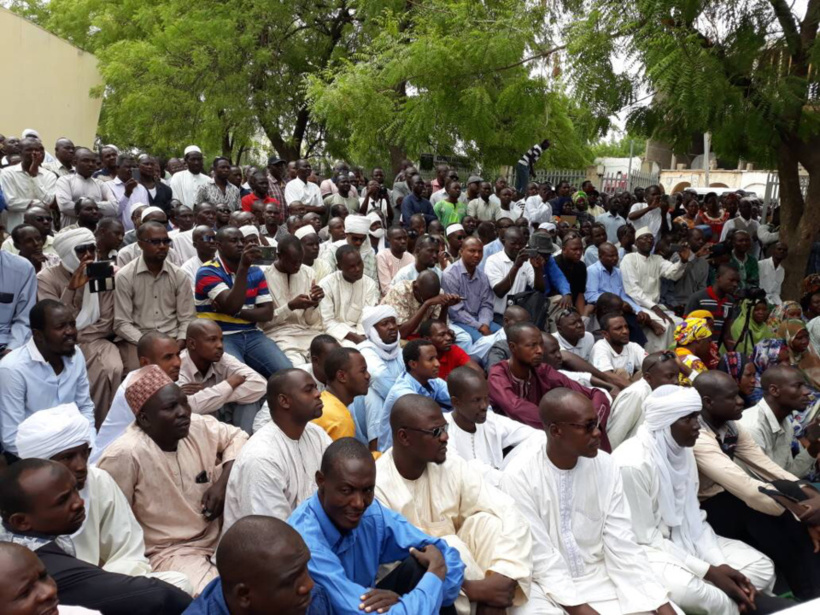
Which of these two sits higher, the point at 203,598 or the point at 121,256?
the point at 121,256

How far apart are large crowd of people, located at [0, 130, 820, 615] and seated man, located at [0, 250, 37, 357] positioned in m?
0.01

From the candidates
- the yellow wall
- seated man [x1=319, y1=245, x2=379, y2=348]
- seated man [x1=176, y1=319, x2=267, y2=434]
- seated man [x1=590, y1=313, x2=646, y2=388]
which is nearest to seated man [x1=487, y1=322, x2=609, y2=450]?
seated man [x1=590, y1=313, x2=646, y2=388]

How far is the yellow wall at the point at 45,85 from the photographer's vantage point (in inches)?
606

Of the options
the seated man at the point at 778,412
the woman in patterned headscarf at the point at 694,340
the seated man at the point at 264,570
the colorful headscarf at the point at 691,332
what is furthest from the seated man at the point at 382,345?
the seated man at the point at 264,570

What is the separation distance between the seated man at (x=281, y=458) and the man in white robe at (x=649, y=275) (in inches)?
227

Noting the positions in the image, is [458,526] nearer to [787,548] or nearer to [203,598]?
[203,598]

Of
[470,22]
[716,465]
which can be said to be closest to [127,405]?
[716,465]

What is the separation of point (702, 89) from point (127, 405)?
19.0ft

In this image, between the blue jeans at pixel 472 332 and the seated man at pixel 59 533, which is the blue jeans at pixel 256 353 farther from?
the seated man at pixel 59 533

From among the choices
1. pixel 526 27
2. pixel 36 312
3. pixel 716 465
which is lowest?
pixel 716 465

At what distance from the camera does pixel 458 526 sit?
3.79 m

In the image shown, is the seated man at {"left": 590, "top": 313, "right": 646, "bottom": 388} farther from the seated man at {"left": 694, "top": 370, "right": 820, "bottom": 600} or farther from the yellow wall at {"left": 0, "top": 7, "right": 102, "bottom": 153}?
the yellow wall at {"left": 0, "top": 7, "right": 102, "bottom": 153}

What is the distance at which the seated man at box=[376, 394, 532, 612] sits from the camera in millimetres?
3559

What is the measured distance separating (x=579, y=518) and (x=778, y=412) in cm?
224
